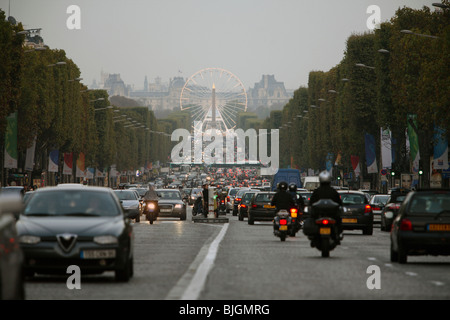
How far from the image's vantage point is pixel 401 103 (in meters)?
61.8

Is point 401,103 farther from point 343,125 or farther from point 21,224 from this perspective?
point 21,224

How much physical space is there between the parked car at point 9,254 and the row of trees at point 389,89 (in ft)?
128

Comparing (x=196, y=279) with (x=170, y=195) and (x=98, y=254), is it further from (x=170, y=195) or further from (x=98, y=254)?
(x=170, y=195)

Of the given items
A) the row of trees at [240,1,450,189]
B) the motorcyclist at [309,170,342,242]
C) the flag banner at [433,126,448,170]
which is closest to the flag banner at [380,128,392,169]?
the row of trees at [240,1,450,189]

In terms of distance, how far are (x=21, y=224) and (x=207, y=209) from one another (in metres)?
39.0

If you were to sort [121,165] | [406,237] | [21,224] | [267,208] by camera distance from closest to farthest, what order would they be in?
[21,224] → [406,237] → [267,208] → [121,165]

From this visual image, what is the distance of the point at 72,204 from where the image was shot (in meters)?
18.4

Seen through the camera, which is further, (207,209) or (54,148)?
(54,148)

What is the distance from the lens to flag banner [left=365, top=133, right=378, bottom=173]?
3201 inches

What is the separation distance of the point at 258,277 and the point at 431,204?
6.62m

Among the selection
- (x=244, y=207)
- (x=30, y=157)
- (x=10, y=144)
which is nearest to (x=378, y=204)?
(x=244, y=207)

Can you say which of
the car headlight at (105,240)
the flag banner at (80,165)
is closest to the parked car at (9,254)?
the car headlight at (105,240)

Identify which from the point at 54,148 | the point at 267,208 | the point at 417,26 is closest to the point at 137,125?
the point at 54,148

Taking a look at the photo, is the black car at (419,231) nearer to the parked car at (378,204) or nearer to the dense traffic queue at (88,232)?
the dense traffic queue at (88,232)
